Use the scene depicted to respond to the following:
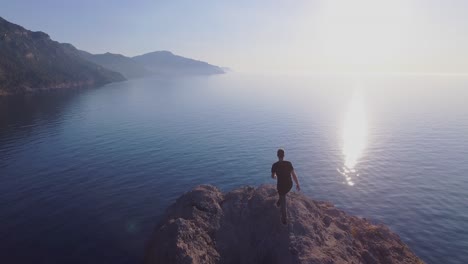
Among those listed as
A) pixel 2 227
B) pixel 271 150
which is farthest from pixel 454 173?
pixel 2 227

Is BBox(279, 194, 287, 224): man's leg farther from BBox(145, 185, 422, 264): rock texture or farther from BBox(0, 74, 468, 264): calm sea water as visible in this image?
BBox(0, 74, 468, 264): calm sea water

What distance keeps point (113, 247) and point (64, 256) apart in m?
3.74

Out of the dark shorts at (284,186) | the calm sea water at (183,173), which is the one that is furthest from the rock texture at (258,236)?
the calm sea water at (183,173)

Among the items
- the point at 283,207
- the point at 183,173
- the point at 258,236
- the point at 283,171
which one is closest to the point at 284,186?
the point at 283,171

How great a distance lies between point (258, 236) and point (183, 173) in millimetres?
26461

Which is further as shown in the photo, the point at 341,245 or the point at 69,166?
the point at 69,166

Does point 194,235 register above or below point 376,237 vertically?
above

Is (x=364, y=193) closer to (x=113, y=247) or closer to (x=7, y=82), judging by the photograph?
(x=113, y=247)

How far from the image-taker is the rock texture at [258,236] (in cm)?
1711

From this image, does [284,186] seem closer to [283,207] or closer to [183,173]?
[283,207]

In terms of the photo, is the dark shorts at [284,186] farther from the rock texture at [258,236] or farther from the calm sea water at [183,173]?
the calm sea water at [183,173]

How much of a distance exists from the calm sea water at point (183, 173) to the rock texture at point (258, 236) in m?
6.77

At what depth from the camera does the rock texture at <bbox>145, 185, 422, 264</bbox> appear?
17109 millimetres

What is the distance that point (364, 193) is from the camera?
128 ft
